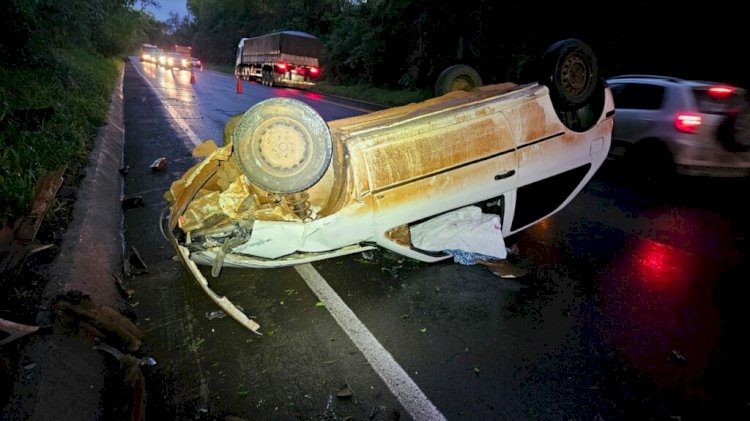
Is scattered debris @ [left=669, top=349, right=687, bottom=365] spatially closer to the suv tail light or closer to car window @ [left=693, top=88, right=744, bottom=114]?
the suv tail light

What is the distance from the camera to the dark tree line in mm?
10945

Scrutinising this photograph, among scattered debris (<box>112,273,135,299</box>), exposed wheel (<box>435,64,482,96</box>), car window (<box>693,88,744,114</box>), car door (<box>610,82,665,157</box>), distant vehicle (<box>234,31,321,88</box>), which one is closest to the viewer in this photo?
scattered debris (<box>112,273,135,299</box>)

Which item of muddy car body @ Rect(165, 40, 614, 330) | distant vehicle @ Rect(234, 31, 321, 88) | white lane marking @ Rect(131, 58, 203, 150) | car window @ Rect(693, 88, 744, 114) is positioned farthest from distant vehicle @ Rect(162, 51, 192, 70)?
car window @ Rect(693, 88, 744, 114)

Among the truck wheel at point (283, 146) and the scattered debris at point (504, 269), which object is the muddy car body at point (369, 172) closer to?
the truck wheel at point (283, 146)

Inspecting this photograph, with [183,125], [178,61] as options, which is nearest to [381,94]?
[183,125]

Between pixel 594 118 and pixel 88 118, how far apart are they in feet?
31.2

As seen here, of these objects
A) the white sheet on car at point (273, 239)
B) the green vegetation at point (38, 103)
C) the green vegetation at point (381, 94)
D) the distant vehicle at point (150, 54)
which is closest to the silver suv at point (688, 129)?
the white sheet on car at point (273, 239)

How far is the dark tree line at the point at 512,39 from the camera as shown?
10.9 m

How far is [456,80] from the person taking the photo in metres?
4.63

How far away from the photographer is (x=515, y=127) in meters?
3.29

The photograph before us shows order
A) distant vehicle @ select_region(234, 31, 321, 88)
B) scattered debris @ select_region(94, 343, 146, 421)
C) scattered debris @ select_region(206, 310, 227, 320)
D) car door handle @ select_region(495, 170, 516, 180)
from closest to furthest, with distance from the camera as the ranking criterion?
scattered debris @ select_region(94, 343, 146, 421) < scattered debris @ select_region(206, 310, 227, 320) < car door handle @ select_region(495, 170, 516, 180) < distant vehicle @ select_region(234, 31, 321, 88)

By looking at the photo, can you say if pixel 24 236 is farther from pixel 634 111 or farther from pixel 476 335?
pixel 634 111

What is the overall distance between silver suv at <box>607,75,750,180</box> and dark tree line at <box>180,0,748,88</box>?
191 cm

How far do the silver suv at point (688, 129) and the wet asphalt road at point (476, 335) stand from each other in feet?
4.85
